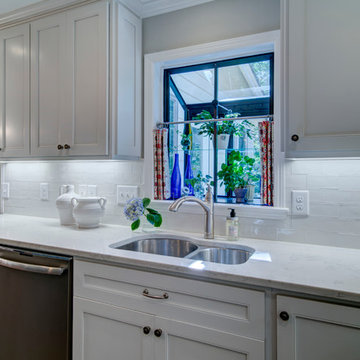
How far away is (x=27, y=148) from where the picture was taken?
2.04m

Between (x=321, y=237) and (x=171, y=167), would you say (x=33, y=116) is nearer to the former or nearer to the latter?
(x=171, y=167)

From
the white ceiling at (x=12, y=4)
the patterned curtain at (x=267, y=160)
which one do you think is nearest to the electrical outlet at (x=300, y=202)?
the patterned curtain at (x=267, y=160)

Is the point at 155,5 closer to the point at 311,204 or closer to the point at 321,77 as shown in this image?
the point at 321,77

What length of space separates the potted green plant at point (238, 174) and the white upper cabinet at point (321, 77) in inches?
20.4

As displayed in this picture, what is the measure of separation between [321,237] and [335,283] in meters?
0.58

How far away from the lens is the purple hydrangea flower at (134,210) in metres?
1.81

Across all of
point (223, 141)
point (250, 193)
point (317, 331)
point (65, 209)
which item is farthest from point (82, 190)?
point (317, 331)

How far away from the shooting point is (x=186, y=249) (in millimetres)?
1729

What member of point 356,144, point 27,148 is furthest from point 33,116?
point 356,144

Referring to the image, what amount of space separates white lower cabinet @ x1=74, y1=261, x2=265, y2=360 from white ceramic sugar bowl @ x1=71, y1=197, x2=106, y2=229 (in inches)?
21.9

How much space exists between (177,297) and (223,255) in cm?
45

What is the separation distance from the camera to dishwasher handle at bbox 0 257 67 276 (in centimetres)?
145

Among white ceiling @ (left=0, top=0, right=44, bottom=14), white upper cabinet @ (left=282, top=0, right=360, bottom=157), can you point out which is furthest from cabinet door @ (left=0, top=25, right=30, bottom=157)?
white upper cabinet @ (left=282, top=0, right=360, bottom=157)

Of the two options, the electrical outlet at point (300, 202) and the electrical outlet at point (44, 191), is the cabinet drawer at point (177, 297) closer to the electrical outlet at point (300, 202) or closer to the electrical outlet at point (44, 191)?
the electrical outlet at point (300, 202)
